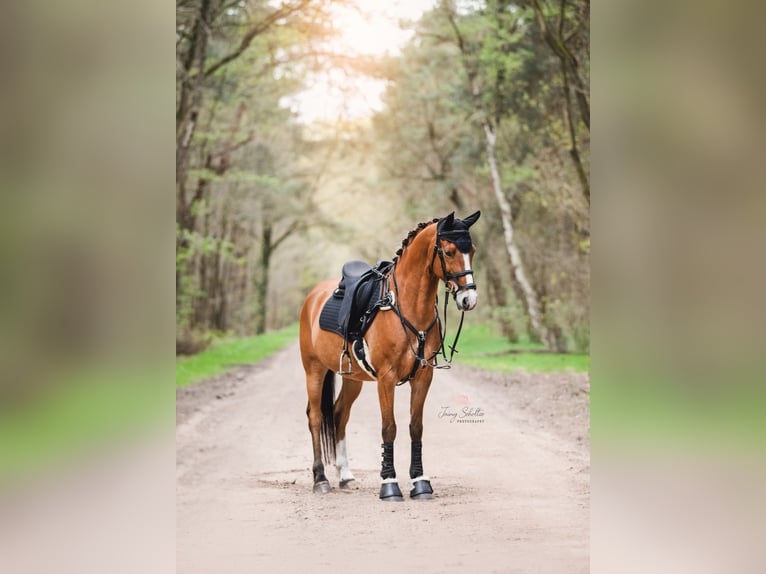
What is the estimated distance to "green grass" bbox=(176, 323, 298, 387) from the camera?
8320mm

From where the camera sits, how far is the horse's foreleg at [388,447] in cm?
417

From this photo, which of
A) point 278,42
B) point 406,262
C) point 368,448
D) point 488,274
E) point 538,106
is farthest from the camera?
point 538,106

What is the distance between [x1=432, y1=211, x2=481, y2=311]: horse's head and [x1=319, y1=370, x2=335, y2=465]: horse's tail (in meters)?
1.28

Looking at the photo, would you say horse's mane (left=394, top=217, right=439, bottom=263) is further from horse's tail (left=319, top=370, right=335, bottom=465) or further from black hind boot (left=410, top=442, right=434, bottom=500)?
black hind boot (left=410, top=442, right=434, bottom=500)

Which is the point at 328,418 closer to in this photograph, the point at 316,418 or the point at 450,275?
the point at 316,418

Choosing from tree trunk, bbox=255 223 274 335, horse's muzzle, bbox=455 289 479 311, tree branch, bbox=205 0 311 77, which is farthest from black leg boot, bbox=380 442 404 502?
tree trunk, bbox=255 223 274 335
